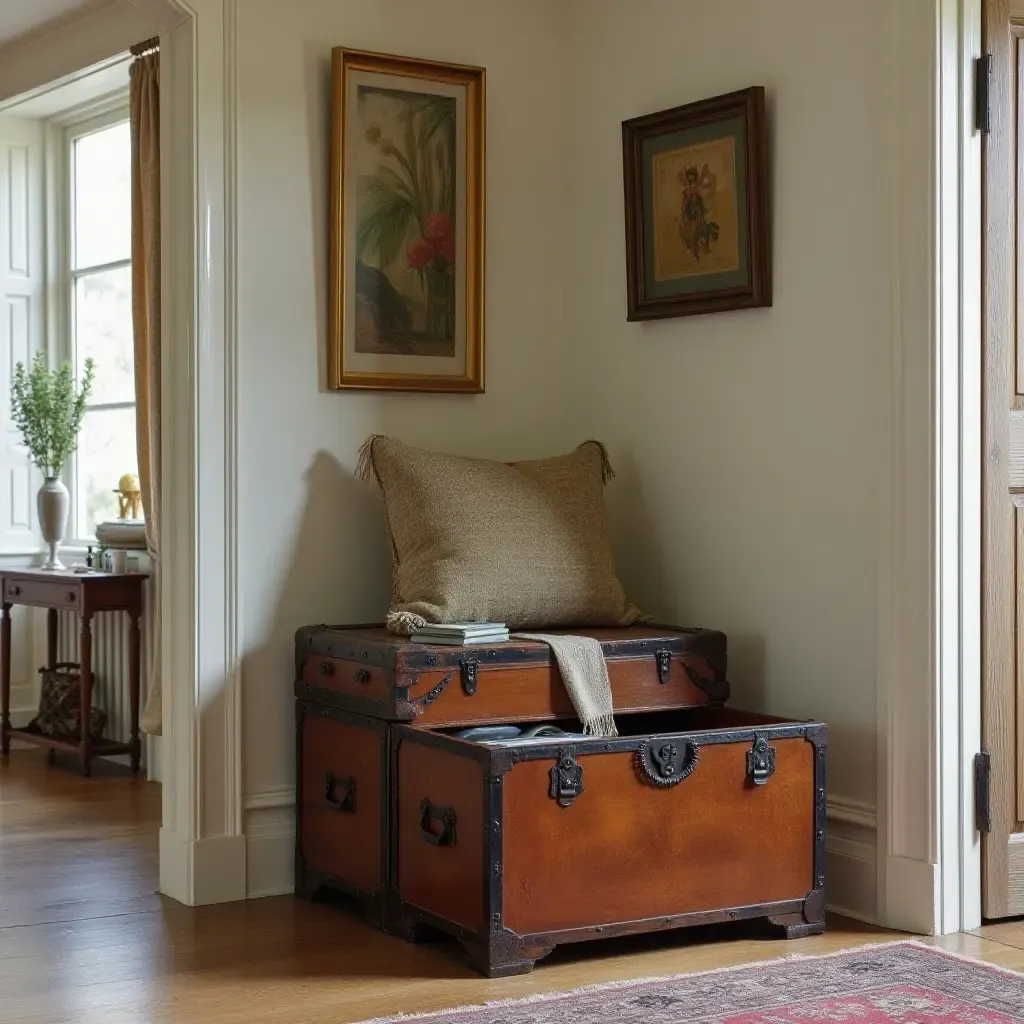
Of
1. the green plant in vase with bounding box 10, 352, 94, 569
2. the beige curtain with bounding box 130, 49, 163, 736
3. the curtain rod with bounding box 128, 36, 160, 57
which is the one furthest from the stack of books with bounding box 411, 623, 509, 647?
the green plant in vase with bounding box 10, 352, 94, 569

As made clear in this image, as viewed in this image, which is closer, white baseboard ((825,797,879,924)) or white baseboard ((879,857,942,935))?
white baseboard ((879,857,942,935))

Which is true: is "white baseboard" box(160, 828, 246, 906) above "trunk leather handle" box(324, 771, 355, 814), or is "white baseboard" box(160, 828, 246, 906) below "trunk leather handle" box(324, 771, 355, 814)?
below

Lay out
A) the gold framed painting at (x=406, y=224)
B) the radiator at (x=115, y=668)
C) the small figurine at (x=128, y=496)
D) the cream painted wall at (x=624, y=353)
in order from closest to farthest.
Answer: the cream painted wall at (x=624, y=353) < the gold framed painting at (x=406, y=224) < the radiator at (x=115, y=668) < the small figurine at (x=128, y=496)

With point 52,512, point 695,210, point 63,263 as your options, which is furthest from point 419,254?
point 63,263

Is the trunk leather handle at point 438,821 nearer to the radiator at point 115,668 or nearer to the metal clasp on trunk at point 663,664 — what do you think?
the metal clasp on trunk at point 663,664

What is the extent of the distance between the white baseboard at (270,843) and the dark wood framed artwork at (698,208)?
1633 mm

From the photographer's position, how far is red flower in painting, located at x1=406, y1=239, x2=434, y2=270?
14.4ft

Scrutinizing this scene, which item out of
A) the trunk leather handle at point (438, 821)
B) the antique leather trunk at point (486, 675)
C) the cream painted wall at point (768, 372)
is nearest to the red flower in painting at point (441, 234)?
the cream painted wall at point (768, 372)

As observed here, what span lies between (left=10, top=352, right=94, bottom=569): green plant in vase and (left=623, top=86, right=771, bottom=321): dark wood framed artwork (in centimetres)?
289

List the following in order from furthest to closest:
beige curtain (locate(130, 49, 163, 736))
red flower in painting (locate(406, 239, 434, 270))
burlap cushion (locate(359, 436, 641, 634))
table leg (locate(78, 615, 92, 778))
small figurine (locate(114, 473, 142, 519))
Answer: small figurine (locate(114, 473, 142, 519)) < table leg (locate(78, 615, 92, 778)) < beige curtain (locate(130, 49, 163, 736)) < red flower in painting (locate(406, 239, 434, 270)) < burlap cushion (locate(359, 436, 641, 634))

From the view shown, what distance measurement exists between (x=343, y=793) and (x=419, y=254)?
1.51m

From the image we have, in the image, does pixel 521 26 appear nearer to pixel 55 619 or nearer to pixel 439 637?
pixel 439 637

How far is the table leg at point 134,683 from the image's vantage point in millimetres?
5844

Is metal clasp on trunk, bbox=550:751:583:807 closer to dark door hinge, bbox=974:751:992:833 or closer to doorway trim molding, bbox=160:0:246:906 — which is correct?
dark door hinge, bbox=974:751:992:833
